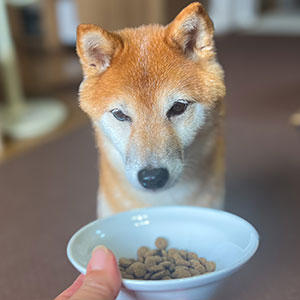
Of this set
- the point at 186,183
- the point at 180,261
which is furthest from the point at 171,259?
the point at 186,183

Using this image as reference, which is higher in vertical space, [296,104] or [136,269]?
[136,269]

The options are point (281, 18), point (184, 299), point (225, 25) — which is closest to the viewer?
point (184, 299)

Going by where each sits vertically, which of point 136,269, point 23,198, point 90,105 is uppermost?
point 90,105

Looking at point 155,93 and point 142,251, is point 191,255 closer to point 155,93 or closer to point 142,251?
point 142,251

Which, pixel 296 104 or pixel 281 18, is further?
pixel 281 18

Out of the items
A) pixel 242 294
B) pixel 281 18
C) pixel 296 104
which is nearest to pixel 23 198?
pixel 242 294

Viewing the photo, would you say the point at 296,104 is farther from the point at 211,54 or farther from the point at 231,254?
the point at 231,254

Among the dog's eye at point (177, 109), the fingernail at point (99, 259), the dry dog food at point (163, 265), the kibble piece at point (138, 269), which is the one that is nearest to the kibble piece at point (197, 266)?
the dry dog food at point (163, 265)
